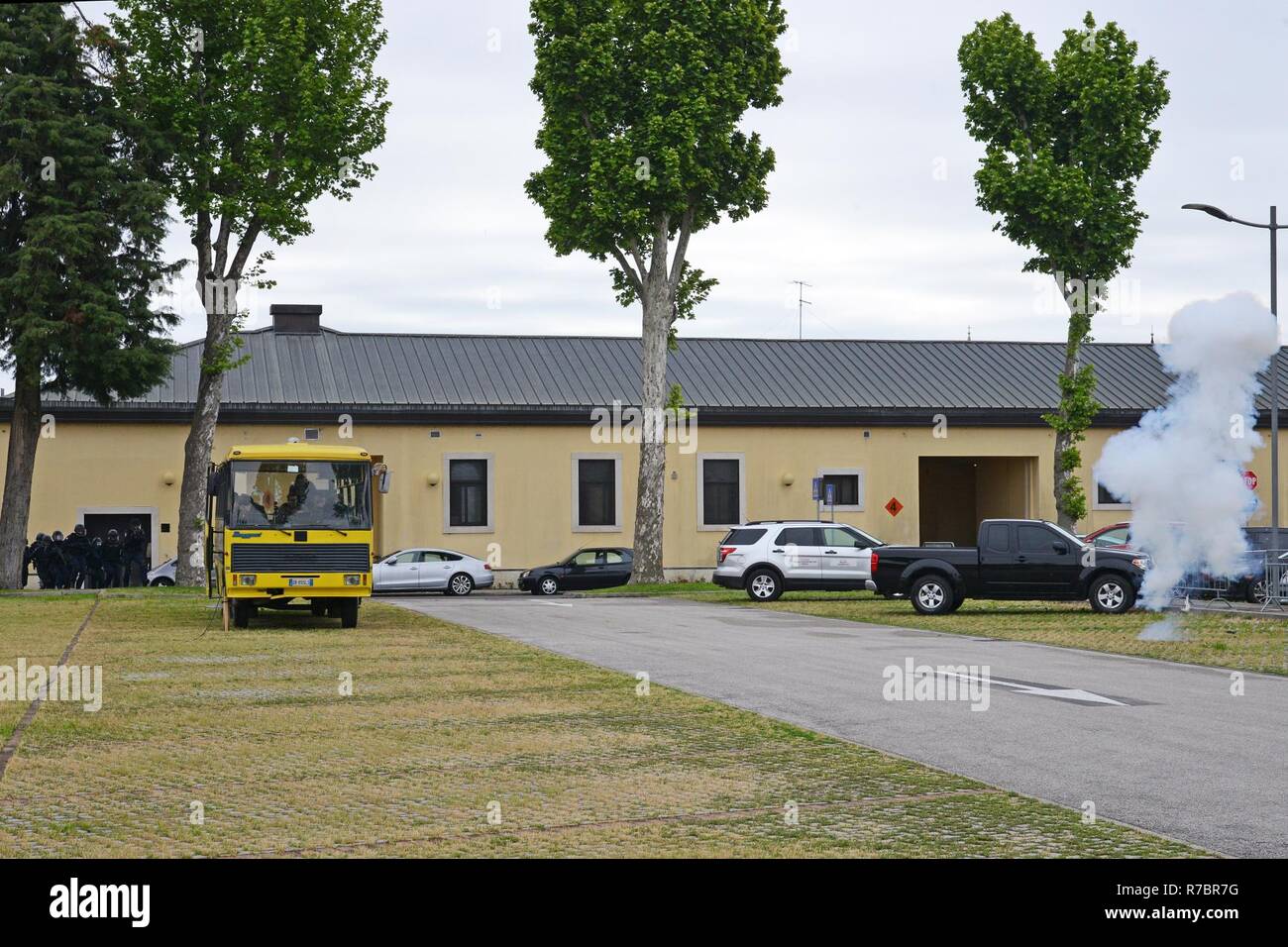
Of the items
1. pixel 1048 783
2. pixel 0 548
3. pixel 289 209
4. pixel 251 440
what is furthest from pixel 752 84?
pixel 1048 783

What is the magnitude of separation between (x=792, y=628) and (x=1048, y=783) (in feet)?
48.3

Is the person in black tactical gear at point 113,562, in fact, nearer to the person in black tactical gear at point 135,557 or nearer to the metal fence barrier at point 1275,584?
the person in black tactical gear at point 135,557

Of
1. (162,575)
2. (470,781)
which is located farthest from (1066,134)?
(470,781)

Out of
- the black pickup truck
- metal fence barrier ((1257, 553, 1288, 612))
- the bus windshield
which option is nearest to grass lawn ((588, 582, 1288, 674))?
the black pickup truck

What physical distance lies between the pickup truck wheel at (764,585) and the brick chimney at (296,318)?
2126 centimetres

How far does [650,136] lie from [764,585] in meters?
11.3

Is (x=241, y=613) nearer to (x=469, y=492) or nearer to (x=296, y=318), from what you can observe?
(x=469, y=492)

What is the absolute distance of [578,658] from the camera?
59.4ft

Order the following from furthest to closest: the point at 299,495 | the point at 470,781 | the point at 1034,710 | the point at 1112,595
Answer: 1. the point at 1112,595
2. the point at 299,495
3. the point at 1034,710
4. the point at 470,781

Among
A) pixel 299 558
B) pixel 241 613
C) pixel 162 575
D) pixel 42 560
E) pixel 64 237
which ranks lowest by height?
pixel 162 575

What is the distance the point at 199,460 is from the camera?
36906mm

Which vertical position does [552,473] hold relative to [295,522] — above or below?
above

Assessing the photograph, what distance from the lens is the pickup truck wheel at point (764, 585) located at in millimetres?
33656

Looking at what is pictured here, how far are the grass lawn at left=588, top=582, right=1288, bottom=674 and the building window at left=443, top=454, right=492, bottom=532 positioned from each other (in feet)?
34.9
